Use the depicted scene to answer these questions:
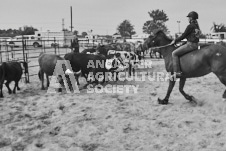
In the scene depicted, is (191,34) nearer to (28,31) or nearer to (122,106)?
(122,106)

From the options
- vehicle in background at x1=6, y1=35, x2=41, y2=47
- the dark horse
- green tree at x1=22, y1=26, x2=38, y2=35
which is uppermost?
green tree at x1=22, y1=26, x2=38, y2=35

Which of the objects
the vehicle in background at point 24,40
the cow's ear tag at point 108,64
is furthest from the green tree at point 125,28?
the cow's ear tag at point 108,64

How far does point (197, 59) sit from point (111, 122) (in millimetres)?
2396

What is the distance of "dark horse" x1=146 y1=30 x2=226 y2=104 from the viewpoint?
5.18 m

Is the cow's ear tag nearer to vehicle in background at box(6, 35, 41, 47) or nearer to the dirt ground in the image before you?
the dirt ground

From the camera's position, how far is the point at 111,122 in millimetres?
4586

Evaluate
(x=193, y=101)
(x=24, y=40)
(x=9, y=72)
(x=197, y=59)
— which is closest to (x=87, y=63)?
(x=9, y=72)

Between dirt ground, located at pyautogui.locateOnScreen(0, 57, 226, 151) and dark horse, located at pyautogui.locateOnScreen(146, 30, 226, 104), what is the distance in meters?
0.73

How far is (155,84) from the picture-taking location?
8.40 metres

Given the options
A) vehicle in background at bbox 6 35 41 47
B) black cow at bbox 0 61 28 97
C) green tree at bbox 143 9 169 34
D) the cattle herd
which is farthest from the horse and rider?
green tree at bbox 143 9 169 34

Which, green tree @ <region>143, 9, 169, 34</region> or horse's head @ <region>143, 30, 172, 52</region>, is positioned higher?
green tree @ <region>143, 9, 169, 34</region>

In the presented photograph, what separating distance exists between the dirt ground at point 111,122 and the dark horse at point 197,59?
0.73 metres

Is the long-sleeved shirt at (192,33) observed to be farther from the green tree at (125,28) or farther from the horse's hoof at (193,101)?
the green tree at (125,28)

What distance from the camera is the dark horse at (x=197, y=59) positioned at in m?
5.18
